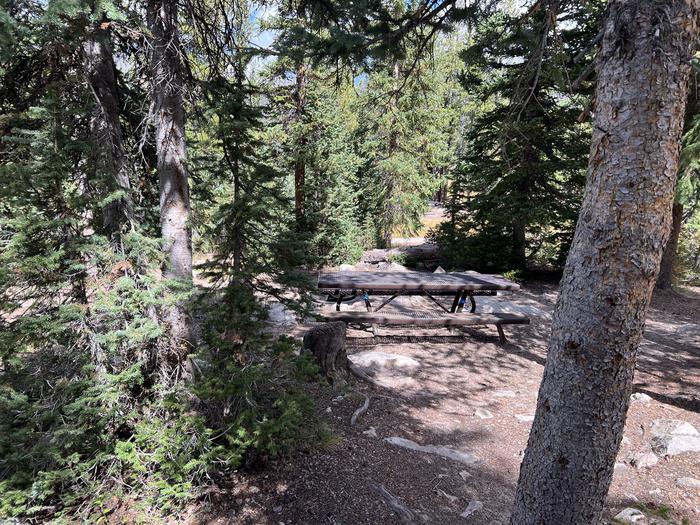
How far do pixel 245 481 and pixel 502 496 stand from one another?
2.25 metres

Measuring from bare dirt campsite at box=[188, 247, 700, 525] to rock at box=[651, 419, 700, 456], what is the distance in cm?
2

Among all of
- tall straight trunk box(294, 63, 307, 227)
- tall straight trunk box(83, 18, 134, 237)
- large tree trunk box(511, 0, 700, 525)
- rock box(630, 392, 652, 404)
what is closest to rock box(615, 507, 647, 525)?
large tree trunk box(511, 0, 700, 525)

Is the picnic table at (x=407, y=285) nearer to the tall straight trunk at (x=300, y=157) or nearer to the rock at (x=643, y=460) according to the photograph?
the rock at (x=643, y=460)

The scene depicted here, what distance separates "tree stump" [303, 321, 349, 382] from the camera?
17.0 ft

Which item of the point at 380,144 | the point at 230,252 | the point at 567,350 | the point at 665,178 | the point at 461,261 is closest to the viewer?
the point at 665,178

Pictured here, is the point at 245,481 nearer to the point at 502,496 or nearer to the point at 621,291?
the point at 502,496

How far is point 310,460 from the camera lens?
11.3ft

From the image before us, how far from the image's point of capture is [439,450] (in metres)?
4.02

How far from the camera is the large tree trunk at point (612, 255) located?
168 centimetres

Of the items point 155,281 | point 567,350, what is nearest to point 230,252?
point 155,281

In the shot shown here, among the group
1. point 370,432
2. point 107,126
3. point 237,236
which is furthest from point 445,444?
point 107,126

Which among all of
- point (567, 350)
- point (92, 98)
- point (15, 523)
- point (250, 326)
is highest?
point (92, 98)

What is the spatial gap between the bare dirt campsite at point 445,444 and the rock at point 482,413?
2 centimetres

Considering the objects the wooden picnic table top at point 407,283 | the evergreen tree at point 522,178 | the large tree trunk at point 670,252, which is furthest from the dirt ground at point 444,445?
the evergreen tree at point 522,178
